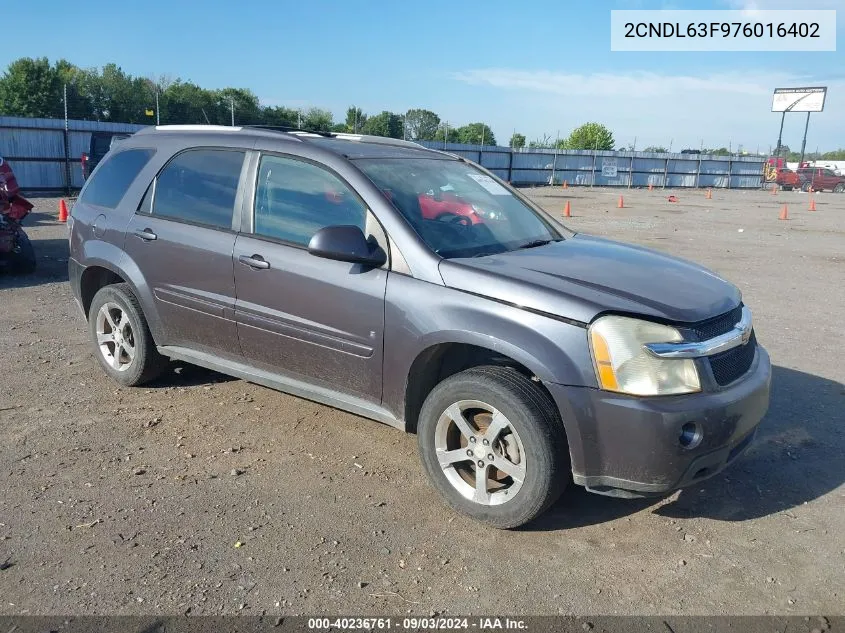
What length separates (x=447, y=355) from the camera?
370cm

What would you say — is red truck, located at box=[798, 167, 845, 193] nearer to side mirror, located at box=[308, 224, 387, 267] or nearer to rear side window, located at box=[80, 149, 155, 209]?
rear side window, located at box=[80, 149, 155, 209]

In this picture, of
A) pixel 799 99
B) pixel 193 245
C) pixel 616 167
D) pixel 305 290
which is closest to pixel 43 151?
pixel 193 245

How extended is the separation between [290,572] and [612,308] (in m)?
1.81

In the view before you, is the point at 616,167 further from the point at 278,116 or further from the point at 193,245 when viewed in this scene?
the point at 193,245

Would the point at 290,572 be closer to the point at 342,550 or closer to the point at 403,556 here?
the point at 342,550

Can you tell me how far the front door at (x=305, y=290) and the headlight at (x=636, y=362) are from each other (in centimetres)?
116

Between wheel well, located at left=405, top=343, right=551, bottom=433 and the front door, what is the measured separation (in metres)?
0.20

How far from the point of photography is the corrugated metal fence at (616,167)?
42.5 meters

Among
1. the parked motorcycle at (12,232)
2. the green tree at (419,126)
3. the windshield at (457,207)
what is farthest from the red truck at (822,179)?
the windshield at (457,207)

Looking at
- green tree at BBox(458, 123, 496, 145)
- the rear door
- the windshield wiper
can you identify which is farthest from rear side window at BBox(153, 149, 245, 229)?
green tree at BBox(458, 123, 496, 145)

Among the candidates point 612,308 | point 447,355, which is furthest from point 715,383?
point 447,355

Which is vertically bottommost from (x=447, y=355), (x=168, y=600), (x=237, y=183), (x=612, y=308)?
(x=168, y=600)

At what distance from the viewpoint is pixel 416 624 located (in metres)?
2.77

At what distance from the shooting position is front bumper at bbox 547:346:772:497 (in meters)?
3.05
